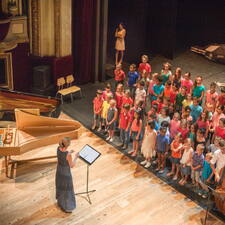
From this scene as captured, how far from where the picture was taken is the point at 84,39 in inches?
473

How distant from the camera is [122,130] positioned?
9.49 m

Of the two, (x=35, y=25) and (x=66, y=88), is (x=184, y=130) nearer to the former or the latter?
(x=66, y=88)

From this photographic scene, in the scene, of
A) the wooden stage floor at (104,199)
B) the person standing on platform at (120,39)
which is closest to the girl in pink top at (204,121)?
the wooden stage floor at (104,199)

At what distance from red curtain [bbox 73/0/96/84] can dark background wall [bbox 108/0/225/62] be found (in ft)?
6.71

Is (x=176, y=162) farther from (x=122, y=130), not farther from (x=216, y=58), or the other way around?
(x=216, y=58)

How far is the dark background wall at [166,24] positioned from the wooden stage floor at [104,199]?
5906 millimetres

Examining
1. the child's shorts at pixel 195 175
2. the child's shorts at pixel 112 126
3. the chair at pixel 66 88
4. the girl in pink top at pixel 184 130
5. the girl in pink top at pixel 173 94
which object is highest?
the girl in pink top at pixel 173 94

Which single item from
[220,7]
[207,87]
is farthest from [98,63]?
[220,7]

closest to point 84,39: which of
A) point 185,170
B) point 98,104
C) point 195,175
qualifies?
point 98,104

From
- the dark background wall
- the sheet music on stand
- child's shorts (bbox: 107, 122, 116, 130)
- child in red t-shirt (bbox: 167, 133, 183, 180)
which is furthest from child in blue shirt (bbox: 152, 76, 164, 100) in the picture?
the dark background wall

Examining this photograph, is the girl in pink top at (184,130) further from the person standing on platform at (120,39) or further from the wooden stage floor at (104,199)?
the person standing on platform at (120,39)

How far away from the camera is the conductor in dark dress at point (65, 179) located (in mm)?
7199

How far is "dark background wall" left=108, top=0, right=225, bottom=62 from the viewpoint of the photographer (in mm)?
13750

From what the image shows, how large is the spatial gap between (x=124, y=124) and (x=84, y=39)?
373 centimetres
